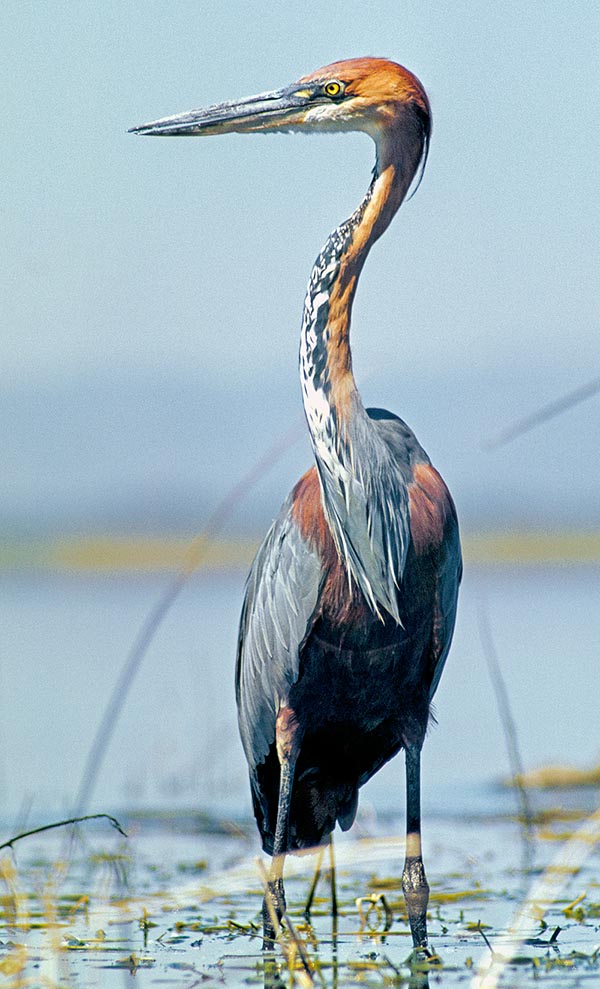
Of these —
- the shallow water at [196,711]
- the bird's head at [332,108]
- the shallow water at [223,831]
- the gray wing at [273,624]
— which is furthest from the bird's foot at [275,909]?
the bird's head at [332,108]

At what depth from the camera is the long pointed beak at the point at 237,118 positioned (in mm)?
6109

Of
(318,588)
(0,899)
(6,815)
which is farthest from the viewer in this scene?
(6,815)

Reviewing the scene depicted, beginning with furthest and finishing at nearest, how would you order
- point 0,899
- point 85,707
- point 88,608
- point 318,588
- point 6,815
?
point 88,608, point 85,707, point 6,815, point 0,899, point 318,588

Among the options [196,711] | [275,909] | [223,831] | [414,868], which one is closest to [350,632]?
[414,868]

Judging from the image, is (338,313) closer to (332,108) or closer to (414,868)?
(332,108)

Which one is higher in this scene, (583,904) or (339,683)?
(339,683)

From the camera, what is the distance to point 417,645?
5.75 metres

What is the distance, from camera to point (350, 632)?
18.8 ft

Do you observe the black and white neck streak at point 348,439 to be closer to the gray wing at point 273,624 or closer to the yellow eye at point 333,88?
the gray wing at point 273,624

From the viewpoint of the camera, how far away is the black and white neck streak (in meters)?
5.68

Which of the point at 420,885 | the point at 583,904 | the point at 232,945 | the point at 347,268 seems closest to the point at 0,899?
the point at 232,945

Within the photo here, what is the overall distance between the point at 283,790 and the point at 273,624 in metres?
0.60

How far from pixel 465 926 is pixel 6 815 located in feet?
11.7

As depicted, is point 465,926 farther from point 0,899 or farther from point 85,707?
point 85,707
